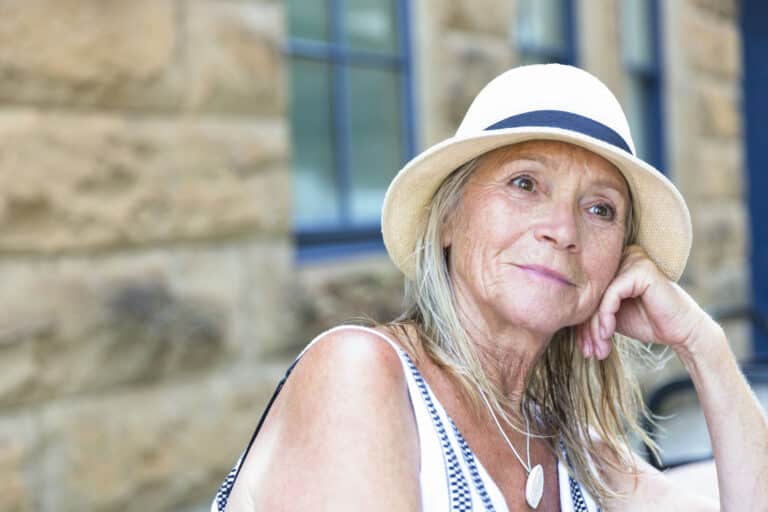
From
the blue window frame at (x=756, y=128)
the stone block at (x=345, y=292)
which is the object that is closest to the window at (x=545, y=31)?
the stone block at (x=345, y=292)

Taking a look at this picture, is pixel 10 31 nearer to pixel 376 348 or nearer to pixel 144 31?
pixel 144 31

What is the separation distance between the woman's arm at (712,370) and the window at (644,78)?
17.3 feet

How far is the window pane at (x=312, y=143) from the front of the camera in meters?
4.50

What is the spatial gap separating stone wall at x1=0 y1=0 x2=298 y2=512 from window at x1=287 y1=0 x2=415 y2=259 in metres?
0.39

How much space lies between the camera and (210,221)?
12.4ft

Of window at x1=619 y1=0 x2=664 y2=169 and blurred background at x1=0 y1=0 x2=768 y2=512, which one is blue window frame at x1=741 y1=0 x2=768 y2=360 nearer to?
window at x1=619 y1=0 x2=664 y2=169

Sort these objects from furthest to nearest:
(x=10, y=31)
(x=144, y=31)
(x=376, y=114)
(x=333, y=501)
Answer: (x=376, y=114)
(x=144, y=31)
(x=10, y=31)
(x=333, y=501)

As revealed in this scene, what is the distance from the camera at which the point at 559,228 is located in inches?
79.8

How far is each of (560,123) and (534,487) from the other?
682 millimetres

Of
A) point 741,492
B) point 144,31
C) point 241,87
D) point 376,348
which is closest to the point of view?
point 376,348

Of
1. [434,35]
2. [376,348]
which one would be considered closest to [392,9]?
[434,35]

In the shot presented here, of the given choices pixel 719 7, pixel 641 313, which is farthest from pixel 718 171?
pixel 641 313

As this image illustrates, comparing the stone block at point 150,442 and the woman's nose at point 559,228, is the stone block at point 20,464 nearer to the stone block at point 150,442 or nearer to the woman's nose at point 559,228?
the stone block at point 150,442

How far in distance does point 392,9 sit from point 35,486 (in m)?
2.73
